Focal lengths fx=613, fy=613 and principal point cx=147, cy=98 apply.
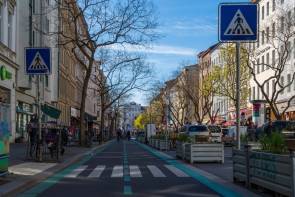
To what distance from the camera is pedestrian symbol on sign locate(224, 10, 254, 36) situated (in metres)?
13.9

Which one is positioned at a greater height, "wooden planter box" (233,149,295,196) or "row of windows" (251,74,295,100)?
"row of windows" (251,74,295,100)

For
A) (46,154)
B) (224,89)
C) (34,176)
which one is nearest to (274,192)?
(34,176)

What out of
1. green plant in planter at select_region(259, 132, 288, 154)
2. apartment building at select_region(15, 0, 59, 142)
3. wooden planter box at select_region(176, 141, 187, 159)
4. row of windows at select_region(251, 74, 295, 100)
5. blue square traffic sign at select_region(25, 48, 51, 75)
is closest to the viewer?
green plant in planter at select_region(259, 132, 288, 154)

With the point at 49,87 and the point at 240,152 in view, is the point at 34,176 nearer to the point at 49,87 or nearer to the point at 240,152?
the point at 240,152

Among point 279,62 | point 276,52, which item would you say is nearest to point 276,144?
point 279,62

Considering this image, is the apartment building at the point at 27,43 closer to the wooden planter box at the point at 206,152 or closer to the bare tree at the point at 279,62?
the wooden planter box at the point at 206,152

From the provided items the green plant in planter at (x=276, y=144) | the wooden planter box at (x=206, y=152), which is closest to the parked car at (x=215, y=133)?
the wooden planter box at (x=206, y=152)

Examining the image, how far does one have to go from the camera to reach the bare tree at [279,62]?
5169cm

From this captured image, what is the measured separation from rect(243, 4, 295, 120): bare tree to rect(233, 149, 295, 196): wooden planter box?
1409 inches

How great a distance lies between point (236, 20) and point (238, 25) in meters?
0.12

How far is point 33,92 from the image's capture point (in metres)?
51.5

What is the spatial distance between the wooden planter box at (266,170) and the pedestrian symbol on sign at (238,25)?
2714 millimetres

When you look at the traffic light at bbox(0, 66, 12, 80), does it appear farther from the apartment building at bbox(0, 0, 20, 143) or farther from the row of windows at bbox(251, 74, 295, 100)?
the row of windows at bbox(251, 74, 295, 100)

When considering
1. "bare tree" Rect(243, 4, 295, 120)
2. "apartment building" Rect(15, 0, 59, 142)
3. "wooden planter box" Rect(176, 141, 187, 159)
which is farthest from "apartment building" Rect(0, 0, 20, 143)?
"bare tree" Rect(243, 4, 295, 120)
